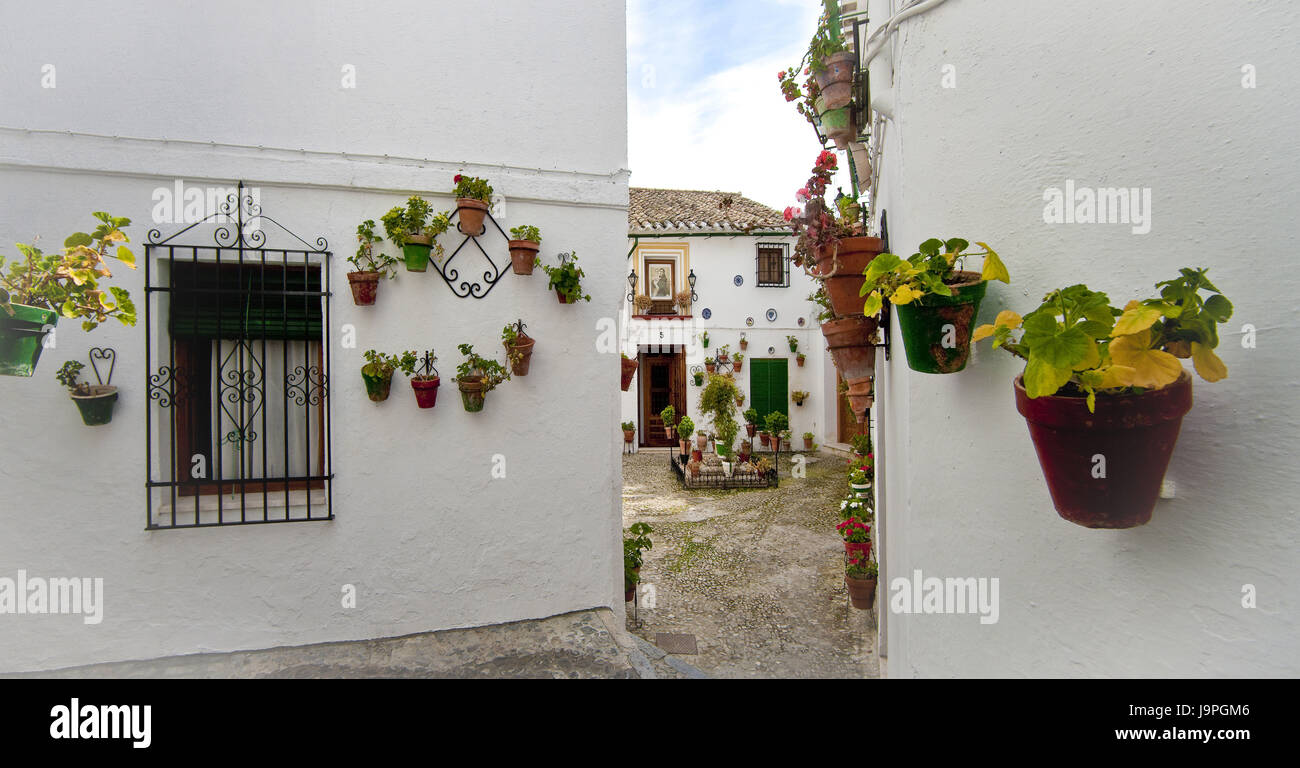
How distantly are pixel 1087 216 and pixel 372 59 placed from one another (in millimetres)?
3692

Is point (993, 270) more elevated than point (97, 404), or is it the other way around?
A: point (993, 270)

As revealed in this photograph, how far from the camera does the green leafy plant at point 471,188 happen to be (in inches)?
134

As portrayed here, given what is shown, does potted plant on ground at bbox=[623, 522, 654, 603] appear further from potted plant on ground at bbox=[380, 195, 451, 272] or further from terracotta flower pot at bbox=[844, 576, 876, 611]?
potted plant on ground at bbox=[380, 195, 451, 272]

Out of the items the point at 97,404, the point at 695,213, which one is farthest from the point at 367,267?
the point at 695,213

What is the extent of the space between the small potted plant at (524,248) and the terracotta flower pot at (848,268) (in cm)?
170

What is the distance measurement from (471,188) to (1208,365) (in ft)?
10.9

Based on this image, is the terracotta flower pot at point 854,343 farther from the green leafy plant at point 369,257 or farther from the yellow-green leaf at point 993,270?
the green leafy plant at point 369,257

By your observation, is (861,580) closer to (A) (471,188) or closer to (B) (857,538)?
(B) (857,538)

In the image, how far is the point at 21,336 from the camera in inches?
89.0

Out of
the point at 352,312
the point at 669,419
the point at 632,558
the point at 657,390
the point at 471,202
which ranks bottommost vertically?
the point at 632,558

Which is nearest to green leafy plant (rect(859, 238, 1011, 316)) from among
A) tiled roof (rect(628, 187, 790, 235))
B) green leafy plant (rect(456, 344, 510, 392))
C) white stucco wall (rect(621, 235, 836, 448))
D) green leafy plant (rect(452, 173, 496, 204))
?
green leafy plant (rect(456, 344, 510, 392))

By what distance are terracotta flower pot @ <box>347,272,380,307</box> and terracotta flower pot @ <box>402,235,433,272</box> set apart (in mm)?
191

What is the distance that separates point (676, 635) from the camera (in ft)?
15.7

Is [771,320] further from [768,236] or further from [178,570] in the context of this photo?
[178,570]
